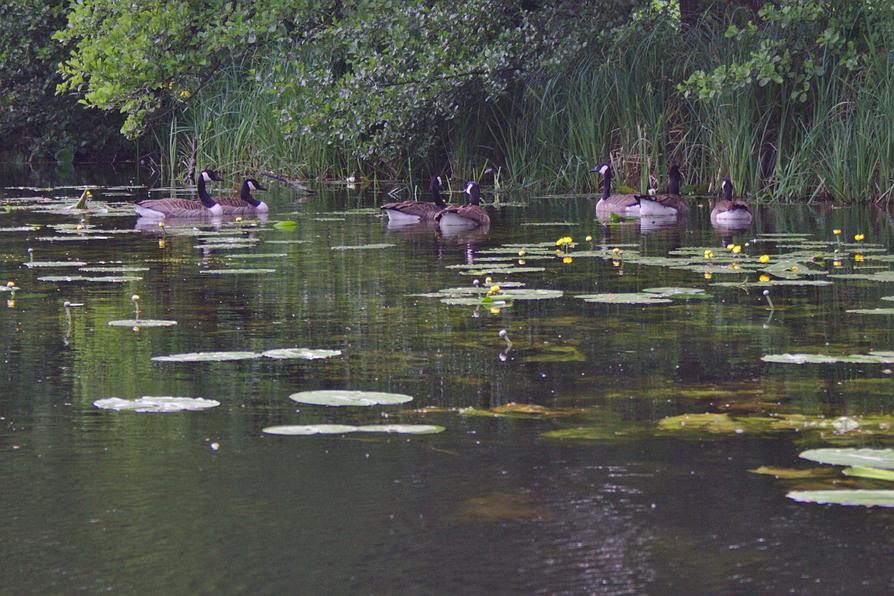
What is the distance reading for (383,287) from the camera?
10008mm

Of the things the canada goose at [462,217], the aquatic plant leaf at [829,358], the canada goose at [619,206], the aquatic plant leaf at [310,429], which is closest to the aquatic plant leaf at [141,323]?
the aquatic plant leaf at [310,429]

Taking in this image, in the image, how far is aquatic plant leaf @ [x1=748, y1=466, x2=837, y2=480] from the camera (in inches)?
189

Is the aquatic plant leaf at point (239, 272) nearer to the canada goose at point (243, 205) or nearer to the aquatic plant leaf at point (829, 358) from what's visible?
the aquatic plant leaf at point (829, 358)

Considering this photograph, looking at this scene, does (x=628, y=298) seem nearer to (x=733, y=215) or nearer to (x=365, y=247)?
(x=365, y=247)

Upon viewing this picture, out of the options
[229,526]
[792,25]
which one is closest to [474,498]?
[229,526]

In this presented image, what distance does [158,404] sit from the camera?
19.6 ft

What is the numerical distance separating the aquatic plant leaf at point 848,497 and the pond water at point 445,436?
0.10 feet

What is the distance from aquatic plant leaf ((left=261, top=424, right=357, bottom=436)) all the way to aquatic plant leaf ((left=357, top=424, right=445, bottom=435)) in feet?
0.17

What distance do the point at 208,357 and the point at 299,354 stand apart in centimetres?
41

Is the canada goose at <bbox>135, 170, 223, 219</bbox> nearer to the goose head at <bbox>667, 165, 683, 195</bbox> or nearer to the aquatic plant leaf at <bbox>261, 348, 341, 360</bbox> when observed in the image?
the goose head at <bbox>667, 165, 683, 195</bbox>

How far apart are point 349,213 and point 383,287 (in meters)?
7.51

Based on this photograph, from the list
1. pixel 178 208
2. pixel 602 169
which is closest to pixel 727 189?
pixel 602 169

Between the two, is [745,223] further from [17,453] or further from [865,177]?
[17,453]

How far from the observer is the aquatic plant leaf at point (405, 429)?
18.0 ft
